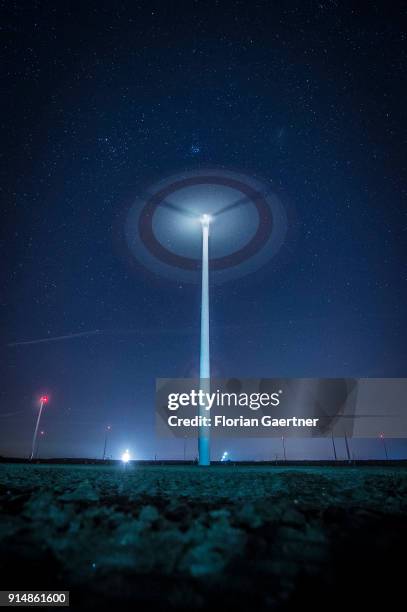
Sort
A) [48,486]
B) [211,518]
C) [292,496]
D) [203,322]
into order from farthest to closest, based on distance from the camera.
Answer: [203,322] < [48,486] < [292,496] < [211,518]

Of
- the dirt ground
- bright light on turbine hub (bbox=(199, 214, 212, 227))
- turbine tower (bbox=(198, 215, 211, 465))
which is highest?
bright light on turbine hub (bbox=(199, 214, 212, 227))

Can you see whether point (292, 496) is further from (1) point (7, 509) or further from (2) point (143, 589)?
(1) point (7, 509)

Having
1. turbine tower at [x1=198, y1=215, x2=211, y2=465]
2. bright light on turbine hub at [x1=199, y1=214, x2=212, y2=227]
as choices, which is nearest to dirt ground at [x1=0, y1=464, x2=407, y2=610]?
turbine tower at [x1=198, y1=215, x2=211, y2=465]

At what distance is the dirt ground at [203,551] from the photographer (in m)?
0.85

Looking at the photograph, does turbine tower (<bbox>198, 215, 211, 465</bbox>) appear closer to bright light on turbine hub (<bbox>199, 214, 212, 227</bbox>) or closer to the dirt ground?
bright light on turbine hub (<bbox>199, 214, 212, 227</bbox>)

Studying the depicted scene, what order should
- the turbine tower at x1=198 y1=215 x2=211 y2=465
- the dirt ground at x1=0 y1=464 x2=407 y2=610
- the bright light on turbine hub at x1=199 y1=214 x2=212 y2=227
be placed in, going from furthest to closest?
the bright light on turbine hub at x1=199 y1=214 x2=212 y2=227 → the turbine tower at x1=198 y1=215 x2=211 y2=465 → the dirt ground at x1=0 y1=464 x2=407 y2=610

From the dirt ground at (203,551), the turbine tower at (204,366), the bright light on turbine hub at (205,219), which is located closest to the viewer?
the dirt ground at (203,551)

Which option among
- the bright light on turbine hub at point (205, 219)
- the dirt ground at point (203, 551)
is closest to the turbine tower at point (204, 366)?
the bright light on turbine hub at point (205, 219)

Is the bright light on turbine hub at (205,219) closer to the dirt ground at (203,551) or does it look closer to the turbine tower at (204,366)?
the turbine tower at (204,366)

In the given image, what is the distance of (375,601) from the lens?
0.81 m

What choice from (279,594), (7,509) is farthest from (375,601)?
(7,509)

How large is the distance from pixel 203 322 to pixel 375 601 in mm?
16291

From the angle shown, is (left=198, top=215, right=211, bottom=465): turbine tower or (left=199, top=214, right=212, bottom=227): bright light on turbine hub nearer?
(left=198, top=215, right=211, bottom=465): turbine tower

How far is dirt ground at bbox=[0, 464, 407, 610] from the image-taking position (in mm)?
847
